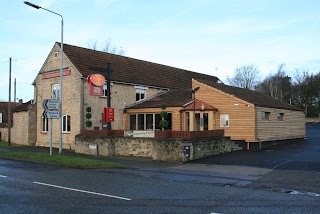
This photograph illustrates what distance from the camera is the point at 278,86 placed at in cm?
8062

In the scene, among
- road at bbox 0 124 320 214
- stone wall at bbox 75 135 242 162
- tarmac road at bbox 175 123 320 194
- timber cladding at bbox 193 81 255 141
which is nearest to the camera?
road at bbox 0 124 320 214

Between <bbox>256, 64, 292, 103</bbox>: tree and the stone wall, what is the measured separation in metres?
56.8

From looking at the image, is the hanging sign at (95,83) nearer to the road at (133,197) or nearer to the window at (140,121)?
the window at (140,121)

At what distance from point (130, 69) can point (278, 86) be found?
184ft

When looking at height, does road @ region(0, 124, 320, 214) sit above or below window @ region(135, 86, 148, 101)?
below

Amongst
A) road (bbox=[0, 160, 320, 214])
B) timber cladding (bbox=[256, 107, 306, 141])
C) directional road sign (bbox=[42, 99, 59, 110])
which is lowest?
road (bbox=[0, 160, 320, 214])

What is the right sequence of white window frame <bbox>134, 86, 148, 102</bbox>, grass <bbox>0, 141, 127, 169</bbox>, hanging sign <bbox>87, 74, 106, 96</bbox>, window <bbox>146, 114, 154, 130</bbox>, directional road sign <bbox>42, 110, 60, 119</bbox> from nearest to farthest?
1. grass <bbox>0, 141, 127, 169</bbox>
2. directional road sign <bbox>42, 110, 60, 119</bbox>
3. hanging sign <bbox>87, 74, 106, 96</bbox>
4. window <bbox>146, 114, 154, 130</bbox>
5. white window frame <bbox>134, 86, 148, 102</bbox>

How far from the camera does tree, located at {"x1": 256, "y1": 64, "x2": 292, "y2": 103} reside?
78.8 meters

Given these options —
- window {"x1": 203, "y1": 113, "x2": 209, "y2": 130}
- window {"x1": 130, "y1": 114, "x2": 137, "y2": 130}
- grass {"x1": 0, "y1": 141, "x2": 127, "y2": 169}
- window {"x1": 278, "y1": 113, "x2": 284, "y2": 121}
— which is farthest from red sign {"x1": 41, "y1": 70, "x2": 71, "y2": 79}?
window {"x1": 278, "y1": 113, "x2": 284, "y2": 121}

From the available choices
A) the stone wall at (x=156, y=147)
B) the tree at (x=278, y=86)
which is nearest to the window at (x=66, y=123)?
the stone wall at (x=156, y=147)

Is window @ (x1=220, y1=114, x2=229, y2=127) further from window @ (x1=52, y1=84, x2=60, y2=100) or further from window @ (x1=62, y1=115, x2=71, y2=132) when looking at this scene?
window @ (x1=52, y1=84, x2=60, y2=100)

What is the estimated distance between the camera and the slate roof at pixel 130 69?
2968 cm

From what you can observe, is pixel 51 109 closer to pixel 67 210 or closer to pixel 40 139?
pixel 40 139

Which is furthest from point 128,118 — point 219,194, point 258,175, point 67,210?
point 67,210
